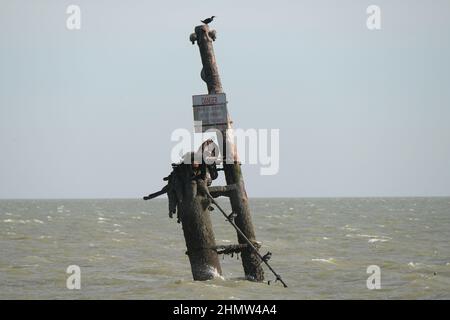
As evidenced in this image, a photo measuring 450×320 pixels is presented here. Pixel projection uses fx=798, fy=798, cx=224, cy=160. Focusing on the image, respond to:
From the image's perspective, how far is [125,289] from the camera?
65.3ft

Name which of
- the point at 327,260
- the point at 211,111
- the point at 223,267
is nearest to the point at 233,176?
the point at 211,111

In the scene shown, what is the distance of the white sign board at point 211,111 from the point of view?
18.1 m

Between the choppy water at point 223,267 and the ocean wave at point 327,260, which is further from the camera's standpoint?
the ocean wave at point 327,260

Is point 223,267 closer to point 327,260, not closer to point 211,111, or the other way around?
point 327,260

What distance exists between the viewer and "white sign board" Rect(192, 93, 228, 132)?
18.1 m


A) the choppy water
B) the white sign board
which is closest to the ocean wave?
the choppy water

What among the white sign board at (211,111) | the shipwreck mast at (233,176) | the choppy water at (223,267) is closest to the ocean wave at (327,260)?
the choppy water at (223,267)

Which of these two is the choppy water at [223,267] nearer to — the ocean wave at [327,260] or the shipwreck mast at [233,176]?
the ocean wave at [327,260]

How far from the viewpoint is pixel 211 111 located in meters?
18.1

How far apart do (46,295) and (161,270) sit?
19.5ft

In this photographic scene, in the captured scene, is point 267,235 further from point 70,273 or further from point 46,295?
point 46,295

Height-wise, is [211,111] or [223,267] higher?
[211,111]
